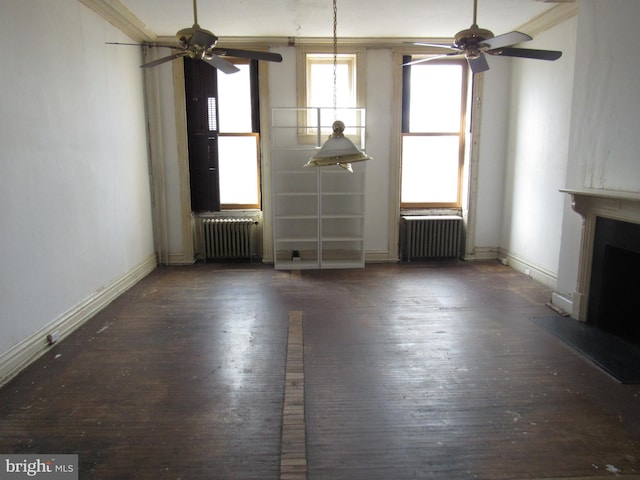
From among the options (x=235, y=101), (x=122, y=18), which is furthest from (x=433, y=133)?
(x=122, y=18)

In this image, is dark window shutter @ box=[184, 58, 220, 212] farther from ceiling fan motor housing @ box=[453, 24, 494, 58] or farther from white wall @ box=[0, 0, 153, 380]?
ceiling fan motor housing @ box=[453, 24, 494, 58]

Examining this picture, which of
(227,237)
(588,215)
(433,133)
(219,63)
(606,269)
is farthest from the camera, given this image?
(433,133)

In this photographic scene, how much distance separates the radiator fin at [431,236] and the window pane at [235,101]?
296cm

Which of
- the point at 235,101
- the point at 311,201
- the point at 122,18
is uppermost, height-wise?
the point at 122,18

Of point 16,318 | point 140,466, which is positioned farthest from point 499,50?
point 16,318

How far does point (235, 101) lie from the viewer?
263 inches

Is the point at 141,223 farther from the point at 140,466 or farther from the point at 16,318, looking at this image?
the point at 140,466

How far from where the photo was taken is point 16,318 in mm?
3340

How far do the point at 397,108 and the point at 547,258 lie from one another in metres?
3.05

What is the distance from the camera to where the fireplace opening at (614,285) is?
406 centimetres

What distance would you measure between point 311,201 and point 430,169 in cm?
201

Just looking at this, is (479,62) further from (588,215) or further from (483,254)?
(483,254)

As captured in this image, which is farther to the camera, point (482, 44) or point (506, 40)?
point (482, 44)

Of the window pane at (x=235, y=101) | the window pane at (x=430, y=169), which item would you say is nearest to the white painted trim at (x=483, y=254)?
the window pane at (x=430, y=169)
